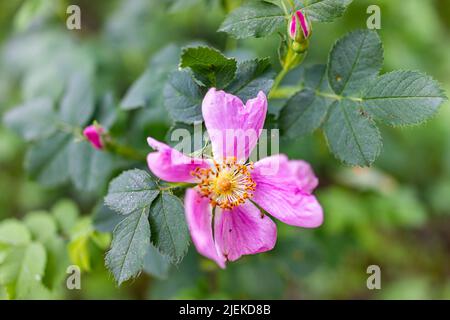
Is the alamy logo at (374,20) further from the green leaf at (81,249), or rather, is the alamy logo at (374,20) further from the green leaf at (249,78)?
the green leaf at (81,249)

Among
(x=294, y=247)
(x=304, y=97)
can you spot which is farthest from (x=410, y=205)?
(x=304, y=97)

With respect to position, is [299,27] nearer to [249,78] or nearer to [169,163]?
[249,78]

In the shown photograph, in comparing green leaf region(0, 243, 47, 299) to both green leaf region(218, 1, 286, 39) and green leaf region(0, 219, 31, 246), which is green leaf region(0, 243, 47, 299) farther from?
green leaf region(218, 1, 286, 39)

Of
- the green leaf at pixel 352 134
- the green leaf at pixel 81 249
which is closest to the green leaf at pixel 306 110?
the green leaf at pixel 352 134

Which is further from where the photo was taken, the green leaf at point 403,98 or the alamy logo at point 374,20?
the alamy logo at point 374,20

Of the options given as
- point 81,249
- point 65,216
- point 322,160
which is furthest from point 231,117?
point 322,160

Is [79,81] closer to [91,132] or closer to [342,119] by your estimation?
[91,132]
